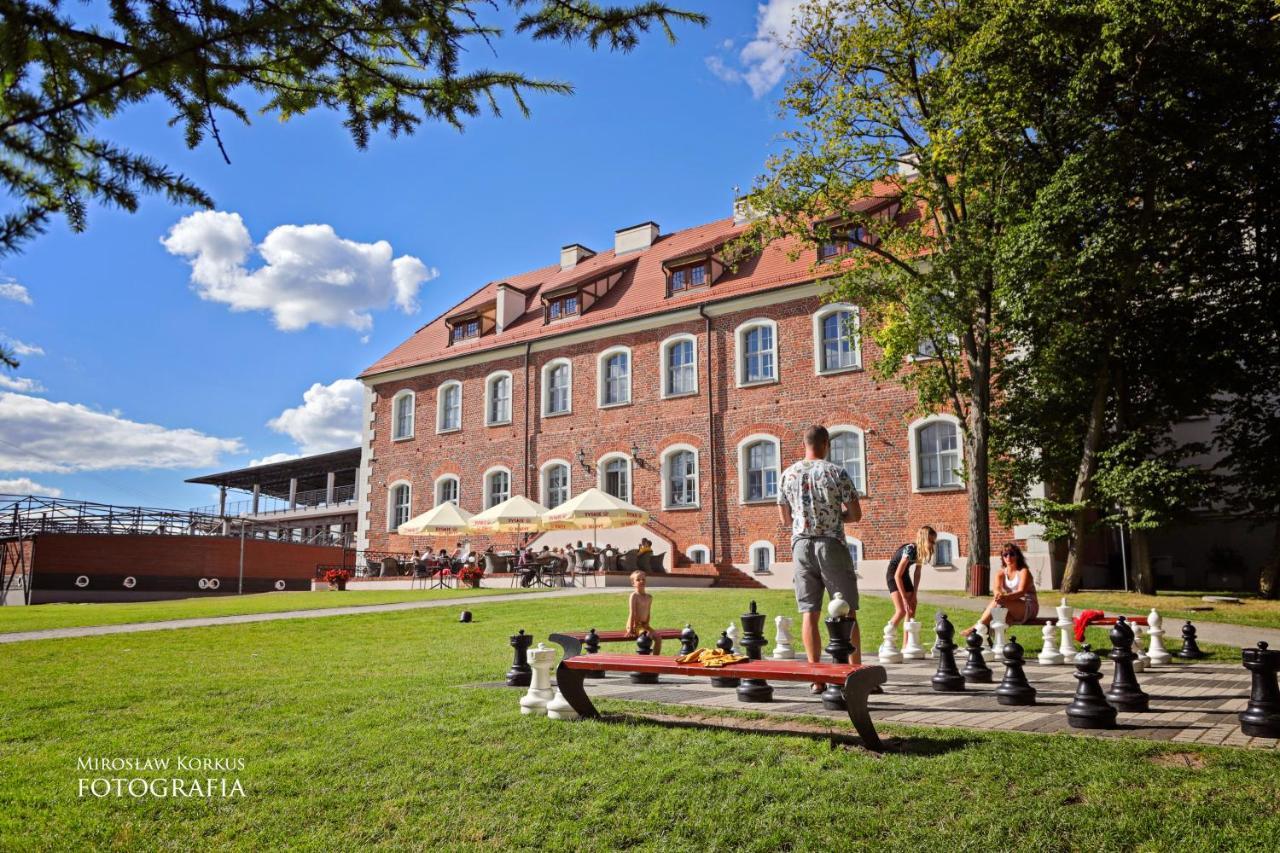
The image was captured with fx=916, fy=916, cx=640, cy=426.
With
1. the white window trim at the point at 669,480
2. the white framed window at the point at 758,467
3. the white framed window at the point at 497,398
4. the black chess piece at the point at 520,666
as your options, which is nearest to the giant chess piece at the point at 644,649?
the black chess piece at the point at 520,666

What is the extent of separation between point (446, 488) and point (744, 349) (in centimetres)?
1257

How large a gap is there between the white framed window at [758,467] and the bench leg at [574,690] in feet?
63.7

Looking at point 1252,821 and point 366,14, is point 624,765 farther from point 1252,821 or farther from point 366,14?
point 366,14

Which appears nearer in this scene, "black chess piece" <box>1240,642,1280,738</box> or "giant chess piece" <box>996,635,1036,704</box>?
"black chess piece" <box>1240,642,1280,738</box>

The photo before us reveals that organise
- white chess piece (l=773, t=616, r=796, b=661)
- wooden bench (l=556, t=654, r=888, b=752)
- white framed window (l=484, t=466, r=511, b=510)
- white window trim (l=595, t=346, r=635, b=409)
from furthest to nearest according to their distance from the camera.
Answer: white framed window (l=484, t=466, r=511, b=510)
white window trim (l=595, t=346, r=635, b=409)
white chess piece (l=773, t=616, r=796, b=661)
wooden bench (l=556, t=654, r=888, b=752)

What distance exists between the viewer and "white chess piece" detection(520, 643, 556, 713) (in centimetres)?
611

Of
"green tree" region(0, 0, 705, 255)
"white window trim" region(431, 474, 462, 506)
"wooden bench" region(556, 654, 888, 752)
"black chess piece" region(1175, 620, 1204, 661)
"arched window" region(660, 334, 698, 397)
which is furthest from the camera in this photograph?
"white window trim" region(431, 474, 462, 506)

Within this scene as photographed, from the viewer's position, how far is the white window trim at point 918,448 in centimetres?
2223

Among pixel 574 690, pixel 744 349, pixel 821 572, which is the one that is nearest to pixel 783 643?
pixel 821 572

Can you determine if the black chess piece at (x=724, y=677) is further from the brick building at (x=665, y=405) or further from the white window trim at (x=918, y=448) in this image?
A: the white window trim at (x=918, y=448)

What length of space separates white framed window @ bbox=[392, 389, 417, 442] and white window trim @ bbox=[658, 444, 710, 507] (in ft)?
38.0

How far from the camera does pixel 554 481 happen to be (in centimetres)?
2983

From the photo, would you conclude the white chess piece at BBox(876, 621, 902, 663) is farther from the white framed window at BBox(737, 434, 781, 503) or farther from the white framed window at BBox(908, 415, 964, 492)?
the white framed window at BBox(737, 434, 781, 503)

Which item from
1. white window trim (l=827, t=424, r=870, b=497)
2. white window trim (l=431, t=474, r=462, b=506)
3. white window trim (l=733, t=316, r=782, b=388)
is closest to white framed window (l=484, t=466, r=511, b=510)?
white window trim (l=431, t=474, r=462, b=506)
